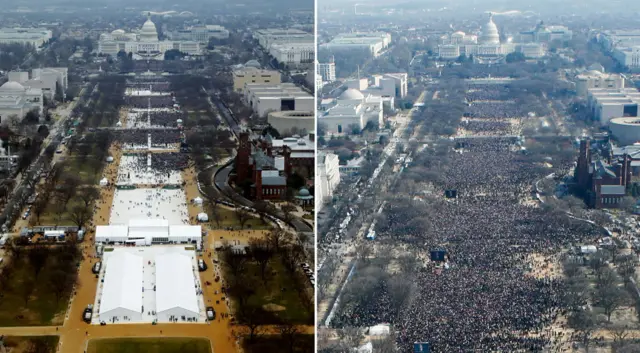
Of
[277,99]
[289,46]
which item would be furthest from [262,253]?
[289,46]

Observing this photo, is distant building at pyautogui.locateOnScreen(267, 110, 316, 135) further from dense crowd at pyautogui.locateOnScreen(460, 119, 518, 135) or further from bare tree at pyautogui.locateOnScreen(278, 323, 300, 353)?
bare tree at pyautogui.locateOnScreen(278, 323, 300, 353)

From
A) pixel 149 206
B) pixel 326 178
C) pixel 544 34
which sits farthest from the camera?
pixel 544 34

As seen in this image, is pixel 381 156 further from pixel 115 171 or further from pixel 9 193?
pixel 9 193

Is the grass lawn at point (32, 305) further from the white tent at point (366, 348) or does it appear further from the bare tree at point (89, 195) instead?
the bare tree at point (89, 195)

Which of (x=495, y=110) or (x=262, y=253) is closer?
Answer: (x=262, y=253)

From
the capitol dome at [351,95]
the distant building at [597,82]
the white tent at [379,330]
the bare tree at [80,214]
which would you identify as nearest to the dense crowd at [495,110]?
the distant building at [597,82]

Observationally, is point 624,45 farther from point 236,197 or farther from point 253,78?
point 236,197

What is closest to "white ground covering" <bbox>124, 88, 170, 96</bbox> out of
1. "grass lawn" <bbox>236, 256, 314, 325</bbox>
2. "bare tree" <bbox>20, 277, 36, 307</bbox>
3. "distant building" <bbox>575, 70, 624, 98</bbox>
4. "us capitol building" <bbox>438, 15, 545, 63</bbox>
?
"distant building" <bbox>575, 70, 624, 98</bbox>
